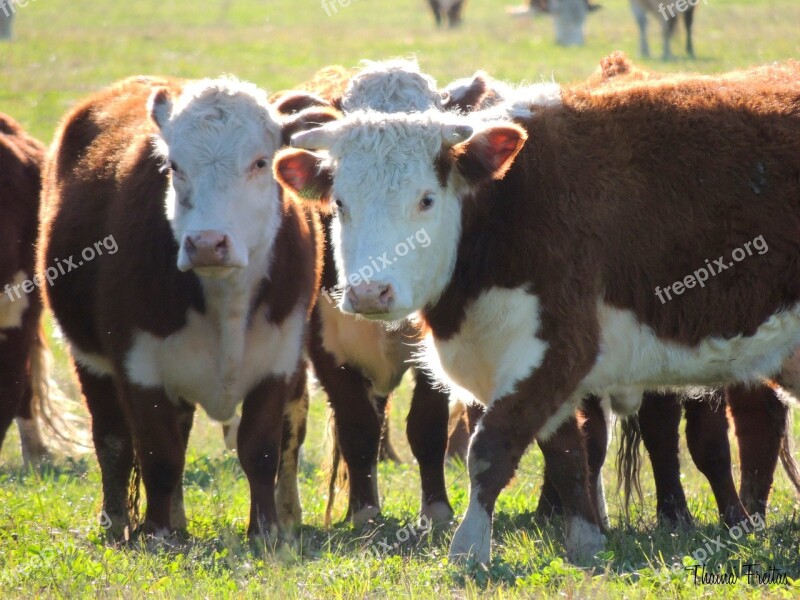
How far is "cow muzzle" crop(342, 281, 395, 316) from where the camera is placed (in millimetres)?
5125

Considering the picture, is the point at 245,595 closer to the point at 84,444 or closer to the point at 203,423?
the point at 84,444

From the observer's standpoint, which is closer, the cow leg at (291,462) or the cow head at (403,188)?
the cow head at (403,188)

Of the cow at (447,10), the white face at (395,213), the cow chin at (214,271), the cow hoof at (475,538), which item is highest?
the white face at (395,213)

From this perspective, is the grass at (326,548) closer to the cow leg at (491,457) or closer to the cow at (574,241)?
the cow leg at (491,457)

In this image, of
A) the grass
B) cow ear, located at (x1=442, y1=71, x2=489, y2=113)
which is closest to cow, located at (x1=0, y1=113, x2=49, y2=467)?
the grass

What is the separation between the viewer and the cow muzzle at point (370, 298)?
512 cm

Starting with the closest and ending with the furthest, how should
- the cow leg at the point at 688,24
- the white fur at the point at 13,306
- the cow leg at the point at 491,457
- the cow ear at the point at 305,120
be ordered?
the cow leg at the point at 491,457 < the cow ear at the point at 305,120 < the white fur at the point at 13,306 < the cow leg at the point at 688,24

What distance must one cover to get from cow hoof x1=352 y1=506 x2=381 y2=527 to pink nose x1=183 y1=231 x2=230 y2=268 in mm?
2059

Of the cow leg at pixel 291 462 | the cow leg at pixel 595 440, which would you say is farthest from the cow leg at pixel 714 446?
the cow leg at pixel 291 462

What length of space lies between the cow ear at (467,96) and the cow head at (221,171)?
1313mm

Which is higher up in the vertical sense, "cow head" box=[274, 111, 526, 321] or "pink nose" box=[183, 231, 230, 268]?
"cow head" box=[274, 111, 526, 321]

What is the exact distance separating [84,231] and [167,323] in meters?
0.89

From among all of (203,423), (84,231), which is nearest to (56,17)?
(203,423)

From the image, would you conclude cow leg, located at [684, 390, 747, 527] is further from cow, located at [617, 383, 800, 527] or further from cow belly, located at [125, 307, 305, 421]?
cow belly, located at [125, 307, 305, 421]
